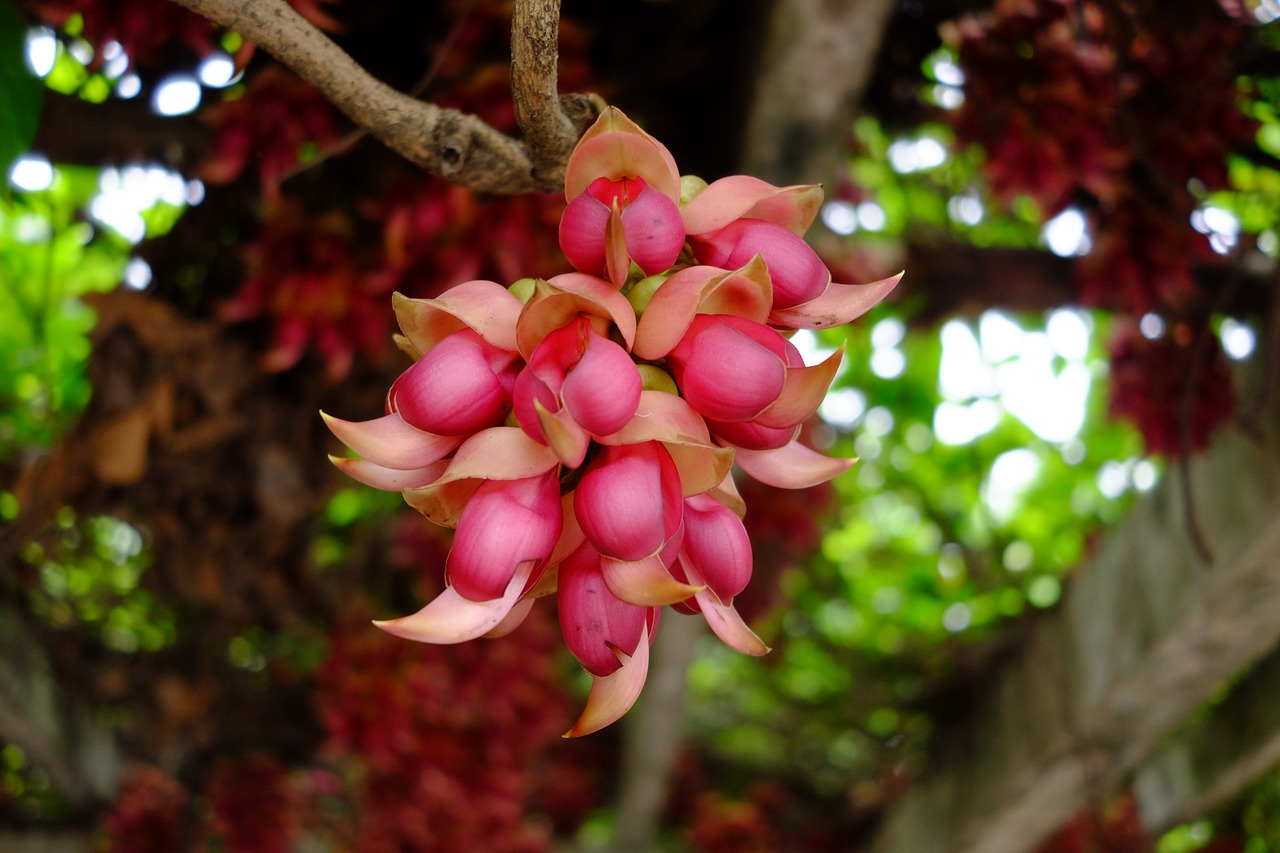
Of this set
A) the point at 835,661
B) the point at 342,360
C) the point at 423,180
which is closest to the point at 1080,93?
the point at 423,180

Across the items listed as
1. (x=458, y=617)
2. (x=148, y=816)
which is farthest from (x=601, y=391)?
(x=148, y=816)

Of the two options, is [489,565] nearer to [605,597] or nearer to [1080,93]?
[605,597]

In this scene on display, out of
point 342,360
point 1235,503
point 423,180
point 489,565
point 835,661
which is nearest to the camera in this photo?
point 489,565

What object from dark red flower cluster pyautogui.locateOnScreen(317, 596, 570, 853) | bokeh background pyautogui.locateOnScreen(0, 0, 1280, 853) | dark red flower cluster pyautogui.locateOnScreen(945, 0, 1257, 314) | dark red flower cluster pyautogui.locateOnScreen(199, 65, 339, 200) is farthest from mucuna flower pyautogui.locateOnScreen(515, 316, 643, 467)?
dark red flower cluster pyautogui.locateOnScreen(317, 596, 570, 853)

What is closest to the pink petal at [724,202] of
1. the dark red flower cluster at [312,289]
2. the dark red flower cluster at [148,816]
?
the dark red flower cluster at [312,289]

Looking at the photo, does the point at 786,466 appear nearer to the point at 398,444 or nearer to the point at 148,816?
the point at 398,444

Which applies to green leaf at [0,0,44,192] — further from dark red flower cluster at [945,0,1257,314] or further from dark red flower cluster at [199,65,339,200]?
dark red flower cluster at [945,0,1257,314]
